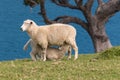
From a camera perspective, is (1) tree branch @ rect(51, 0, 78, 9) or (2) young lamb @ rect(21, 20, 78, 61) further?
(1) tree branch @ rect(51, 0, 78, 9)

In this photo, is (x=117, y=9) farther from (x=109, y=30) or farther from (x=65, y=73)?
(x=65, y=73)

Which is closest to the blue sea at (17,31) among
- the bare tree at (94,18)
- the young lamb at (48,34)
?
the bare tree at (94,18)

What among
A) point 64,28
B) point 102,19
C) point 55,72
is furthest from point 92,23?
point 55,72

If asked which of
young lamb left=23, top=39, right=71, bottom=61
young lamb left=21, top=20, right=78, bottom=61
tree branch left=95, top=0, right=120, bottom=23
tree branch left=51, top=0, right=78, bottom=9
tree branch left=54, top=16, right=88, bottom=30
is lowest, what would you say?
young lamb left=23, top=39, right=71, bottom=61

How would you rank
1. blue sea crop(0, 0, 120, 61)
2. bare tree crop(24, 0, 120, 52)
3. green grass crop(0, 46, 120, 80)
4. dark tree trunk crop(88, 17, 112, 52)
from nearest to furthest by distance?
green grass crop(0, 46, 120, 80)
bare tree crop(24, 0, 120, 52)
dark tree trunk crop(88, 17, 112, 52)
blue sea crop(0, 0, 120, 61)

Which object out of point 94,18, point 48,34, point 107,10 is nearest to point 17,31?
point 94,18

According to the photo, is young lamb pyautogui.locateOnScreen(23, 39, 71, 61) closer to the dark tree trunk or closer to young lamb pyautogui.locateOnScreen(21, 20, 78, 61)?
young lamb pyautogui.locateOnScreen(21, 20, 78, 61)

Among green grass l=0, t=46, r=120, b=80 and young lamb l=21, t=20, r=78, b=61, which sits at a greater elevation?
young lamb l=21, t=20, r=78, b=61

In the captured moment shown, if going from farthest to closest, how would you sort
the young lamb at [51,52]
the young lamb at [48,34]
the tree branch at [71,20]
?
the tree branch at [71,20] → the young lamb at [51,52] → the young lamb at [48,34]

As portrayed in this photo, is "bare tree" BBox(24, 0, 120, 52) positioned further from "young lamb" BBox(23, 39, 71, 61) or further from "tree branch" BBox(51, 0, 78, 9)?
"young lamb" BBox(23, 39, 71, 61)

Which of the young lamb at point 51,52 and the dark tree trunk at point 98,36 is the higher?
the dark tree trunk at point 98,36

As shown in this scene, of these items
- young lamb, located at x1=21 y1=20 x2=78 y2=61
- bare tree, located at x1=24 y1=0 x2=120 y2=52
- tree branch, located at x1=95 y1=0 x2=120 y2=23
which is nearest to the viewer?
young lamb, located at x1=21 y1=20 x2=78 y2=61

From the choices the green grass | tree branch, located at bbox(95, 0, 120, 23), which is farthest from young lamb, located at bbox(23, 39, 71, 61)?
tree branch, located at bbox(95, 0, 120, 23)

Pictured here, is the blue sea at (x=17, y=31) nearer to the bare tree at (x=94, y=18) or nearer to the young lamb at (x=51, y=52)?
the bare tree at (x=94, y=18)
